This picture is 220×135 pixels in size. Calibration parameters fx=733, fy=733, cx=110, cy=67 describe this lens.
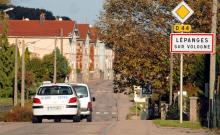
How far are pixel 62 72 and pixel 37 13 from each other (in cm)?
6738

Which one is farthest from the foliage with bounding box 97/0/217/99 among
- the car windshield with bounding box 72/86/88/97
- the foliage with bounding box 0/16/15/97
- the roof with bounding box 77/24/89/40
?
the roof with bounding box 77/24/89/40

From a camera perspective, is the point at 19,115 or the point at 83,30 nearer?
the point at 19,115

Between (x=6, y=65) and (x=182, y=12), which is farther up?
(x=182, y=12)

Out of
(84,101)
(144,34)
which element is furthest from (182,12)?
(144,34)

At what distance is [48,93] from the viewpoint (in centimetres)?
2958

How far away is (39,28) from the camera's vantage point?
111m

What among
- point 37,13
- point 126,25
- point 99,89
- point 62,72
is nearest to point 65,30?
point 99,89

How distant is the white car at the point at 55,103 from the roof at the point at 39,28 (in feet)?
255

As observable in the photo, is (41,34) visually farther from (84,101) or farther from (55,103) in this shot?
(55,103)

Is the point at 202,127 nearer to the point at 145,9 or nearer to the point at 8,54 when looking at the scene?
the point at 145,9

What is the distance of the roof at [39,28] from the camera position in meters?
108

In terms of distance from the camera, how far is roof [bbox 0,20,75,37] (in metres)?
108

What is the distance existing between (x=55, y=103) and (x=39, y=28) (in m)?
82.2

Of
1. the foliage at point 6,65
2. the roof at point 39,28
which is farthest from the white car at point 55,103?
the roof at point 39,28
